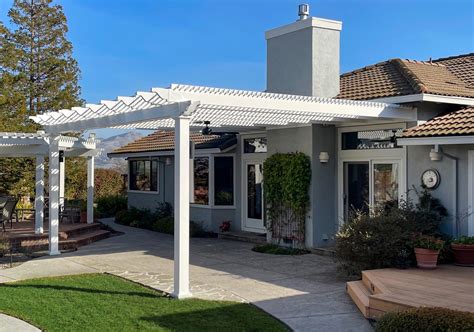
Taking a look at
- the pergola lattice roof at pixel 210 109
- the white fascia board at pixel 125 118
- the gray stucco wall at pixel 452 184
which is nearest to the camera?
the white fascia board at pixel 125 118

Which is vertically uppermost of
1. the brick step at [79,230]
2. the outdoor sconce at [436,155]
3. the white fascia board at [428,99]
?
the white fascia board at [428,99]

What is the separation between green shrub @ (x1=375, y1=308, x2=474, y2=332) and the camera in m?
5.43

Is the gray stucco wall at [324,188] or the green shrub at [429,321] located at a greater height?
the gray stucco wall at [324,188]

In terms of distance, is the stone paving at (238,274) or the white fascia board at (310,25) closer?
the stone paving at (238,274)

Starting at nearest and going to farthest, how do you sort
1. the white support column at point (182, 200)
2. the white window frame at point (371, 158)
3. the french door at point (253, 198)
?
1. the white support column at point (182, 200)
2. the white window frame at point (371, 158)
3. the french door at point (253, 198)

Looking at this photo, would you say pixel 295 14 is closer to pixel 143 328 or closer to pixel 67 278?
pixel 67 278

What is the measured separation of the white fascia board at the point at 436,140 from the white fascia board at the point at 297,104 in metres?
0.90

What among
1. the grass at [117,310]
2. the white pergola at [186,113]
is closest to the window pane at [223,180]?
the white pergola at [186,113]

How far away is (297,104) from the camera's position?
10.8 m

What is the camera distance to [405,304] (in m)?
7.14

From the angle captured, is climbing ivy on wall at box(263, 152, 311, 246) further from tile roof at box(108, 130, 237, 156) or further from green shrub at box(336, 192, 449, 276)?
green shrub at box(336, 192, 449, 276)

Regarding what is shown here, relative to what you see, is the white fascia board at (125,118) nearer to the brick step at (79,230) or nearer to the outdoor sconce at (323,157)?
the brick step at (79,230)

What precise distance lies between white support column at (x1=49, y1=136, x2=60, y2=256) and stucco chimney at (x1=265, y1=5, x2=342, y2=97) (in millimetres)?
6197

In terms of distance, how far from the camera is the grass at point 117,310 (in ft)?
23.4
